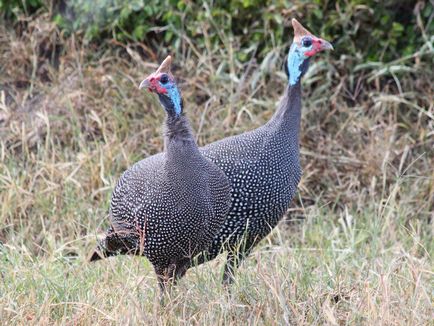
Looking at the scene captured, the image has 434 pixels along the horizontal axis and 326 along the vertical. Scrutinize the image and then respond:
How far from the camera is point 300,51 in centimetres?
442

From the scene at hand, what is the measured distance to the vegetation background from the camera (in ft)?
16.9

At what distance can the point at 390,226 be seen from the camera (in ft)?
16.2

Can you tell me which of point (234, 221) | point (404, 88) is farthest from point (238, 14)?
point (234, 221)

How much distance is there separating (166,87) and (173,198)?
16.0 inches

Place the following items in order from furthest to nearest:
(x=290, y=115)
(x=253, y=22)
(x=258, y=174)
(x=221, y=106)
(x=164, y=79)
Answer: (x=253, y=22)
(x=221, y=106)
(x=290, y=115)
(x=258, y=174)
(x=164, y=79)

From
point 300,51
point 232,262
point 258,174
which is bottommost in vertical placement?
point 232,262

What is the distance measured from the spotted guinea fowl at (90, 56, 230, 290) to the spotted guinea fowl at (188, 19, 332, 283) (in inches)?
5.7

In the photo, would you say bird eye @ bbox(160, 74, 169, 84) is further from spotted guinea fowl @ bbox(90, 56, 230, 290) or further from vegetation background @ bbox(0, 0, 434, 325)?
vegetation background @ bbox(0, 0, 434, 325)

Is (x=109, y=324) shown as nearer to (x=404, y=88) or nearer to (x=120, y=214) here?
(x=120, y=214)

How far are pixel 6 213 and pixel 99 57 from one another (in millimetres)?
1386

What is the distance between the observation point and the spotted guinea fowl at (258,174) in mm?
4113

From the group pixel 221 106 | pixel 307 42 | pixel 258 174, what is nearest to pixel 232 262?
pixel 258 174

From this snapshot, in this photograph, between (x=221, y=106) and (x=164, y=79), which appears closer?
(x=164, y=79)

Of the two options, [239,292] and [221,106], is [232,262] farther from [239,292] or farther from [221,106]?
[221,106]
